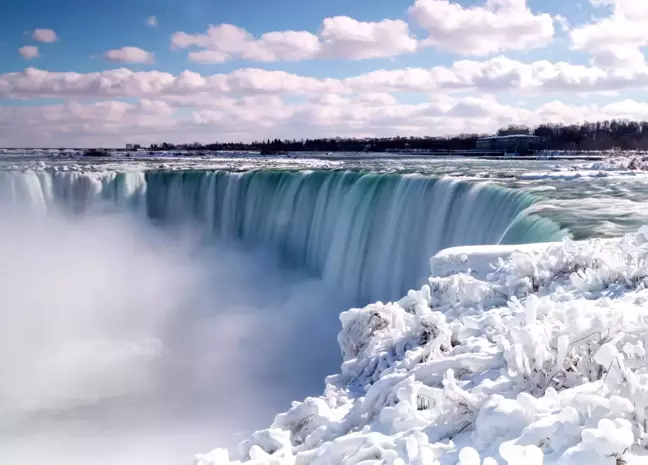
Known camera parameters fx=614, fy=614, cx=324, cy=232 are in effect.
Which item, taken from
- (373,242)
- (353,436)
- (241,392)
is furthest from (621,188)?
(353,436)

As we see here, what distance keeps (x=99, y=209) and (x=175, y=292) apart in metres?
7.05

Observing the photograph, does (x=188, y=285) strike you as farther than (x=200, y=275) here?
No

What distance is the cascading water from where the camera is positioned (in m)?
13.9

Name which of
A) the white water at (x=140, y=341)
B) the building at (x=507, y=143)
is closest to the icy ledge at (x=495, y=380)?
the white water at (x=140, y=341)

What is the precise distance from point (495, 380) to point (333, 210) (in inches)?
711

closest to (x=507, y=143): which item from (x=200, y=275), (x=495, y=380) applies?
(x=200, y=275)

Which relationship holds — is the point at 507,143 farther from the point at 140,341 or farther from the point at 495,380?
the point at 495,380

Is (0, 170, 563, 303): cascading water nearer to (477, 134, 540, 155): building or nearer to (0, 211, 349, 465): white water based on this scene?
(0, 211, 349, 465): white water

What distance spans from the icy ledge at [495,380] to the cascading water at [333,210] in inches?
158

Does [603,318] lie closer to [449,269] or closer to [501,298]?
[501,298]

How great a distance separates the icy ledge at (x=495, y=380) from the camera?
2.36m

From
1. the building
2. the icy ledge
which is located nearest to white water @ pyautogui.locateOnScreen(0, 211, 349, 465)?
the icy ledge

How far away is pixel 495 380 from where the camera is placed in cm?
334

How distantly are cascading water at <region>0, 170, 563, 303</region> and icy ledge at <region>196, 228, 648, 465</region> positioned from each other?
4025mm
